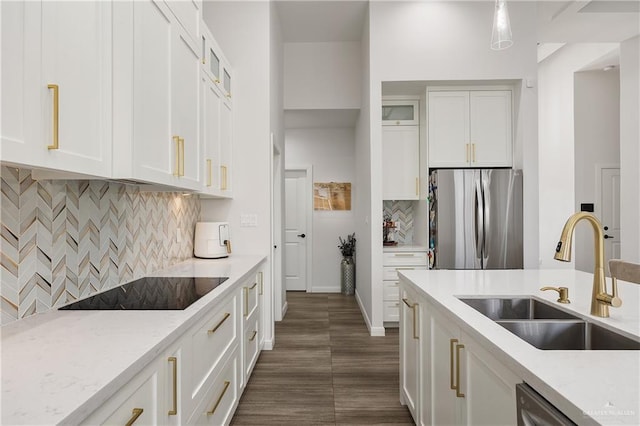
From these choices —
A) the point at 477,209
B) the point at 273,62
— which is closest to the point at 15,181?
the point at 273,62

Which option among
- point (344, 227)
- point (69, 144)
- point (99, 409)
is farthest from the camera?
point (344, 227)

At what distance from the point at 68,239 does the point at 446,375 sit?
5.48 ft

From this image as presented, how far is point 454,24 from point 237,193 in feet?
9.16

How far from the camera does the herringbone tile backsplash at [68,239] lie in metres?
1.29

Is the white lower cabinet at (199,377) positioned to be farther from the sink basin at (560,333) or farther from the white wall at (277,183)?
the white wall at (277,183)

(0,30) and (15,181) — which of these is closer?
(0,30)

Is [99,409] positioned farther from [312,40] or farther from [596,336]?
[312,40]

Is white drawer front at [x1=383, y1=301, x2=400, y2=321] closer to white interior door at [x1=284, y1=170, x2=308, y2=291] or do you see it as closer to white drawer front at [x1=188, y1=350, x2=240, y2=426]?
white drawer front at [x1=188, y1=350, x2=240, y2=426]

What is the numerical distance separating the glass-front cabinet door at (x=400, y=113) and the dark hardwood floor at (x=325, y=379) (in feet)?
7.77

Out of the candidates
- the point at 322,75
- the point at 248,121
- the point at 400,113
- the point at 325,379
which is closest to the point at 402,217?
the point at 400,113

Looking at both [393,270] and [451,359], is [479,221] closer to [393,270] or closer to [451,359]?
[393,270]

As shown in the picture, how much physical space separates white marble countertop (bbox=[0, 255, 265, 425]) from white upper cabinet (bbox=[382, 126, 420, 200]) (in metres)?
3.14

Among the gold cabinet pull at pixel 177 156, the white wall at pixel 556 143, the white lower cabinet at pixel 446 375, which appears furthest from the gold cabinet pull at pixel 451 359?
the white wall at pixel 556 143

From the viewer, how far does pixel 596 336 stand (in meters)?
1.24
